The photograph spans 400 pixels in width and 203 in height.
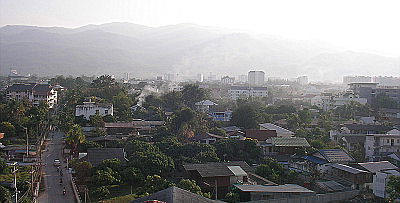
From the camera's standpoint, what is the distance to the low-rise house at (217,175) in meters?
15.6

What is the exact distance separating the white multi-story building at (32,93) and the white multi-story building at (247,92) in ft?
75.1

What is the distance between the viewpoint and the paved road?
1442 cm

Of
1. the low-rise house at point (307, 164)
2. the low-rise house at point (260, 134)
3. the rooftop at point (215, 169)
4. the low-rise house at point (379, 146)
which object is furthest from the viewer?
the low-rise house at point (260, 134)

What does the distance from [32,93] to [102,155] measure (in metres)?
20.0

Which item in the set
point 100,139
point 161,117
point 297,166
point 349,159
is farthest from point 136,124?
point 349,159

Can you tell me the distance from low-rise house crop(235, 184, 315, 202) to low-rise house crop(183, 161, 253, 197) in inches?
41.9

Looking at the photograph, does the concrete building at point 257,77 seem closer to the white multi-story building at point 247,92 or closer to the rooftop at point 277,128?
the white multi-story building at point 247,92

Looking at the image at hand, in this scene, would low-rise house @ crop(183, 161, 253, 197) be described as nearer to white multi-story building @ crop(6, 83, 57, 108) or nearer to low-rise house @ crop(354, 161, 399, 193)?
low-rise house @ crop(354, 161, 399, 193)

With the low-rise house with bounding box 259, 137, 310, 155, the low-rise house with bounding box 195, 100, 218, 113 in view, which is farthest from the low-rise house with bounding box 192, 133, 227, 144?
the low-rise house with bounding box 195, 100, 218, 113

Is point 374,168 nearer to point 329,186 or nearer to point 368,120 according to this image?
point 329,186

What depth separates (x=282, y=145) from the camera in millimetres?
20984

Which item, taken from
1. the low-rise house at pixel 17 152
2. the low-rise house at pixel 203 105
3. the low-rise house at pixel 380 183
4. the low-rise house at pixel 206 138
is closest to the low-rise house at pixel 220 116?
the low-rise house at pixel 203 105

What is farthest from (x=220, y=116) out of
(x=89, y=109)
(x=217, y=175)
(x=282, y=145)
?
(x=217, y=175)

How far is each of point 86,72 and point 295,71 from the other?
65465 millimetres
